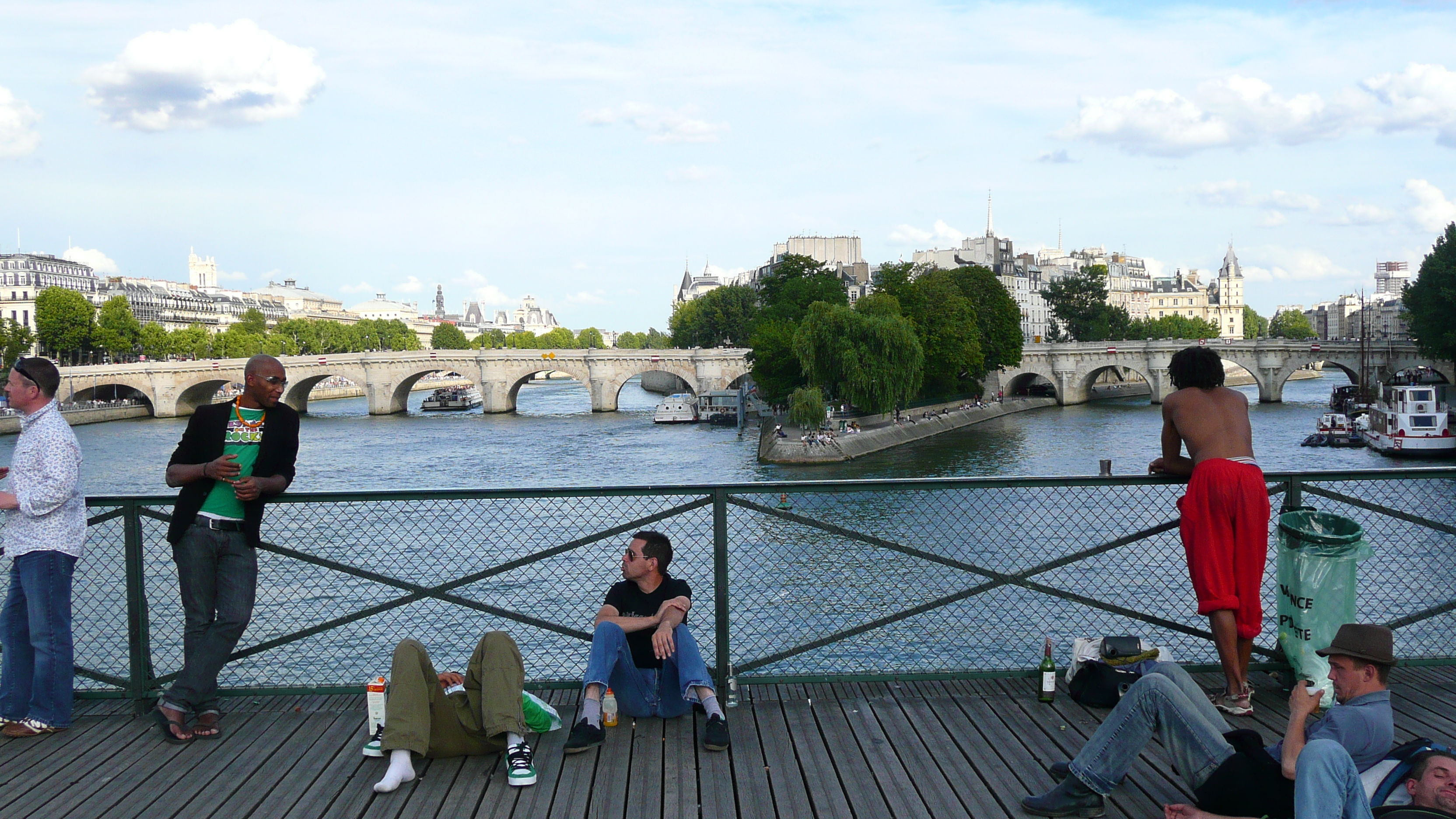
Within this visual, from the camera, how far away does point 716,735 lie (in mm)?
3732

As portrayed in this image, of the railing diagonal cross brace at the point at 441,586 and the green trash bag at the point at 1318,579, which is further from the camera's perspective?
the railing diagonal cross brace at the point at 441,586

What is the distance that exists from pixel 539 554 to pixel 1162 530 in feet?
7.83

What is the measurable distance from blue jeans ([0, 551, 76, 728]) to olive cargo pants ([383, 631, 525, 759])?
1.25 meters

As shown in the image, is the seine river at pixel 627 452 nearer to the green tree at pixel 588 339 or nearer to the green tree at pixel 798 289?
the green tree at pixel 798 289

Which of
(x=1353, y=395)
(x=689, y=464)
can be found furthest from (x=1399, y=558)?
(x=1353, y=395)

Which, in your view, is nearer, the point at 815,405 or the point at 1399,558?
the point at 1399,558

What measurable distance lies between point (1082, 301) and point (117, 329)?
203 ft

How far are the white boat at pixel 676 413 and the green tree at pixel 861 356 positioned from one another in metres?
12.0

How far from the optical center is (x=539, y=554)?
4246mm

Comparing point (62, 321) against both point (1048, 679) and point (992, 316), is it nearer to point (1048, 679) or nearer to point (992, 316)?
point (992, 316)

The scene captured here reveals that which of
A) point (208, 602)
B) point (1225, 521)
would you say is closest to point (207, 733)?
point (208, 602)

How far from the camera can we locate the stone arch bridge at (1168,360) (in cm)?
5169

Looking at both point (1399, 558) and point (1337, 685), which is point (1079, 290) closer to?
point (1399, 558)

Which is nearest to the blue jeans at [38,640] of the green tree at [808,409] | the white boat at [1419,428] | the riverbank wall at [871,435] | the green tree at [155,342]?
the riverbank wall at [871,435]
